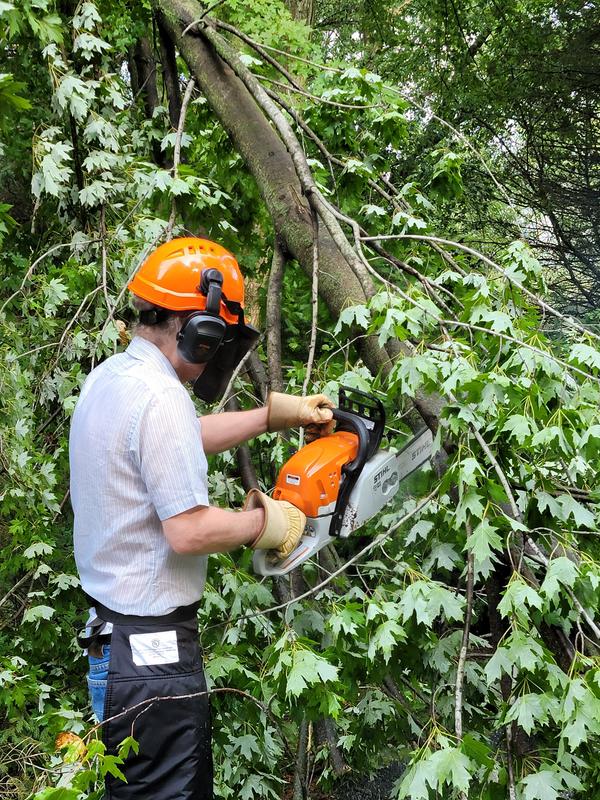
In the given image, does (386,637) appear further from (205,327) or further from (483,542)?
(205,327)

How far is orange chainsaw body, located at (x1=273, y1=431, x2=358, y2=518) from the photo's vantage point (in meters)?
Answer: 2.34

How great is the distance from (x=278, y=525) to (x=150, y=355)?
2.06ft

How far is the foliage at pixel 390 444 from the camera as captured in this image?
77.3 inches

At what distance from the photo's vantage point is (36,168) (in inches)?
142

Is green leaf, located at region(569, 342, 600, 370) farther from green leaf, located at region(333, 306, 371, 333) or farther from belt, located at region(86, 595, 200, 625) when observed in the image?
belt, located at region(86, 595, 200, 625)

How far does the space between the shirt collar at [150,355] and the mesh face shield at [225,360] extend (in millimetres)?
235

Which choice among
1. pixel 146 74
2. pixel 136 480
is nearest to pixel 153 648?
pixel 136 480

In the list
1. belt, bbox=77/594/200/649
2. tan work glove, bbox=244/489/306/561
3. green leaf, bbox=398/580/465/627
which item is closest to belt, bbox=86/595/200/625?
belt, bbox=77/594/200/649

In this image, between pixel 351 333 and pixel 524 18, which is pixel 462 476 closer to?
pixel 351 333

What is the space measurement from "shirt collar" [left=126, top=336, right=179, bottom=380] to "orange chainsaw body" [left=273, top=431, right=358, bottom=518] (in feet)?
1.61

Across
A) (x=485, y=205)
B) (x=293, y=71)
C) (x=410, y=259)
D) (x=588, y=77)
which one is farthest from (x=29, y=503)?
(x=588, y=77)

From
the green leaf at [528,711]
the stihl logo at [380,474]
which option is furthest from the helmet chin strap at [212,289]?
the green leaf at [528,711]

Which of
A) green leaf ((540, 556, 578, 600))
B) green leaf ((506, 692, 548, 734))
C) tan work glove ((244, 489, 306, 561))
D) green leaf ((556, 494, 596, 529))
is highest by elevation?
green leaf ((556, 494, 596, 529))

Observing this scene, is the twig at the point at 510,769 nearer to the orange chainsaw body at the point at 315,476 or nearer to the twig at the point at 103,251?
the orange chainsaw body at the point at 315,476
